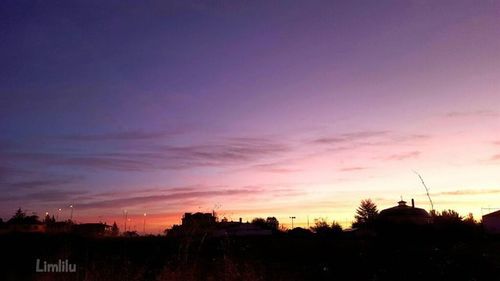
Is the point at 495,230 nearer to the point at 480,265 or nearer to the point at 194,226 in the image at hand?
the point at 480,265

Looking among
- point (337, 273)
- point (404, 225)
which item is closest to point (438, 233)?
point (404, 225)

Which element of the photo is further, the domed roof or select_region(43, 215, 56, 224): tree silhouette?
select_region(43, 215, 56, 224): tree silhouette

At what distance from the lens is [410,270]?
16.9 meters

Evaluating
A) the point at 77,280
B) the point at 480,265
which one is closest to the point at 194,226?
the point at 77,280

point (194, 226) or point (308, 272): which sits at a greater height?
point (194, 226)

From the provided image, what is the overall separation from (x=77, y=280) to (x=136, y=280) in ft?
5.54

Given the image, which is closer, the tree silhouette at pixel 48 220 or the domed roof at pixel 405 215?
the domed roof at pixel 405 215

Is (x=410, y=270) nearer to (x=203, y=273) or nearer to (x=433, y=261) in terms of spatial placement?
(x=433, y=261)

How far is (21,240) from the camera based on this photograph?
32.7 meters

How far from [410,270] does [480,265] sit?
338 centimetres

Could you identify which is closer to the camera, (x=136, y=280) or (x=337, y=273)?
(x=136, y=280)

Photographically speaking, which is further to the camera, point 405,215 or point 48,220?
point 48,220

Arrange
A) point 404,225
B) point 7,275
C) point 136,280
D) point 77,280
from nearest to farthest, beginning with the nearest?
point 77,280 < point 136,280 < point 7,275 < point 404,225

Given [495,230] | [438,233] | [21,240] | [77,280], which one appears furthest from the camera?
[495,230]
